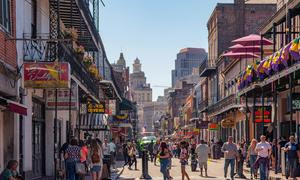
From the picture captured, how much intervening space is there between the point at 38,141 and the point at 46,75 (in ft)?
24.3

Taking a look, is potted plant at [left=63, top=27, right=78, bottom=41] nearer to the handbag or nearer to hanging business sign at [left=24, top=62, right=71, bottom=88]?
the handbag

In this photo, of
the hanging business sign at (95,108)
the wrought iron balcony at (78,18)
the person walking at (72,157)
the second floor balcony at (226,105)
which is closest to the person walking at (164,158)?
the person walking at (72,157)

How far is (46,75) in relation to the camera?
53.6 ft

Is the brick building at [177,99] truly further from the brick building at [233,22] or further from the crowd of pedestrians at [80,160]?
the crowd of pedestrians at [80,160]

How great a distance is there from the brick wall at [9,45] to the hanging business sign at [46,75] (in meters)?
0.53

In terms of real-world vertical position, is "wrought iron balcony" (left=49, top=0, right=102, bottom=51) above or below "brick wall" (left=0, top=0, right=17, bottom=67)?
above

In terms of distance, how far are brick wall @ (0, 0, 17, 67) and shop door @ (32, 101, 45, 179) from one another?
5.10 meters

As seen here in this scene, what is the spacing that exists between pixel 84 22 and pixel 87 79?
2.53 m

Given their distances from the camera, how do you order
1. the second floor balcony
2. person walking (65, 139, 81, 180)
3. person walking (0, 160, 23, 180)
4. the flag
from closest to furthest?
1. person walking (0, 160, 23, 180)
2. the flag
3. person walking (65, 139, 81, 180)
4. the second floor balcony

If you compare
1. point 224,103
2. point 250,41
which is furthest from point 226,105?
point 250,41

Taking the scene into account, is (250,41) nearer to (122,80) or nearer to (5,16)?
(5,16)

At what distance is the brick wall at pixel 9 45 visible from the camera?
15.9 meters

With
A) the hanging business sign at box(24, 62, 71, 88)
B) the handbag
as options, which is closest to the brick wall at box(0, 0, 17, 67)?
the hanging business sign at box(24, 62, 71, 88)

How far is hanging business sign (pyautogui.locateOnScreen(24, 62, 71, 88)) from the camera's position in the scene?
16.4 m
